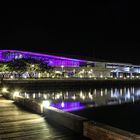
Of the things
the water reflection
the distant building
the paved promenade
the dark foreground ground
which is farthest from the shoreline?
the paved promenade

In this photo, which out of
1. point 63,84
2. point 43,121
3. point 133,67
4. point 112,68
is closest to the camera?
point 43,121

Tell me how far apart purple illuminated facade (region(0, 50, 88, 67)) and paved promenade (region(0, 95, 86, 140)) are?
269 feet

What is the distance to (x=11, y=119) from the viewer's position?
1221 centimetres

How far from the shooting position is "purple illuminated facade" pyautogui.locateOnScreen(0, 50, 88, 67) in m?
96.1

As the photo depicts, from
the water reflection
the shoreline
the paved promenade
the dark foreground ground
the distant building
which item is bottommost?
the dark foreground ground

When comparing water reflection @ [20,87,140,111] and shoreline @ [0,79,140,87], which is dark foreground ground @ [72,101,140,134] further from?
shoreline @ [0,79,140,87]

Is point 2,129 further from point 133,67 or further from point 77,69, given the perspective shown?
point 133,67

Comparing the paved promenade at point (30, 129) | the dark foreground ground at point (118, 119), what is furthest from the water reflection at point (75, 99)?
the paved promenade at point (30, 129)

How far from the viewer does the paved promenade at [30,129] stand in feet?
29.3

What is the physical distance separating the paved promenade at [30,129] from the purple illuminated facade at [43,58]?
81.9m

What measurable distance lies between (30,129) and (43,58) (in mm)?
87219

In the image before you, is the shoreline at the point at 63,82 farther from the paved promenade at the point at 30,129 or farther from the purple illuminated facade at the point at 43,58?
the paved promenade at the point at 30,129

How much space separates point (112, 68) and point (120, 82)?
136 ft

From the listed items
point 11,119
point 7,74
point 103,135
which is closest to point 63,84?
point 7,74
